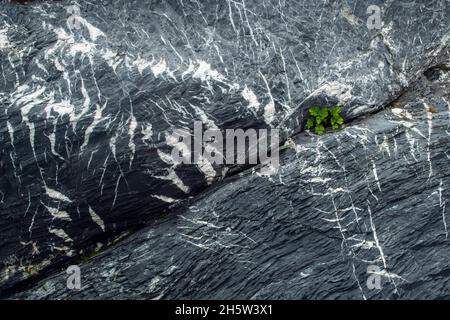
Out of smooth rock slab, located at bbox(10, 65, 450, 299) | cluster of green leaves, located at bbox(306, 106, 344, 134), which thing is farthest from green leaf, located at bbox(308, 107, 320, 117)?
smooth rock slab, located at bbox(10, 65, 450, 299)

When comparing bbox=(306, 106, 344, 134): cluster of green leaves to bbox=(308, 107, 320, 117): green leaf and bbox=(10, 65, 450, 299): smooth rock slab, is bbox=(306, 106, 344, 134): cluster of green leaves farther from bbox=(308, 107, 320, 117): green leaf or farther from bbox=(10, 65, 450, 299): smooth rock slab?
bbox=(10, 65, 450, 299): smooth rock slab

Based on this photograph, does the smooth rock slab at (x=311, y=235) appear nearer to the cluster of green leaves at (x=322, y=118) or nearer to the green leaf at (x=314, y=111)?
the cluster of green leaves at (x=322, y=118)

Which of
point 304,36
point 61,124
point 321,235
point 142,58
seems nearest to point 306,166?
point 321,235

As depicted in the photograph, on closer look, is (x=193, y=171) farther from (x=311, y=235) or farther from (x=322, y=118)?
(x=322, y=118)

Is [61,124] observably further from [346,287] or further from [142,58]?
[346,287]

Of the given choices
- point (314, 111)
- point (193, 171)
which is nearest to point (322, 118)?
point (314, 111)

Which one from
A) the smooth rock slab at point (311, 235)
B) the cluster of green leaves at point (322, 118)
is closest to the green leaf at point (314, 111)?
the cluster of green leaves at point (322, 118)
